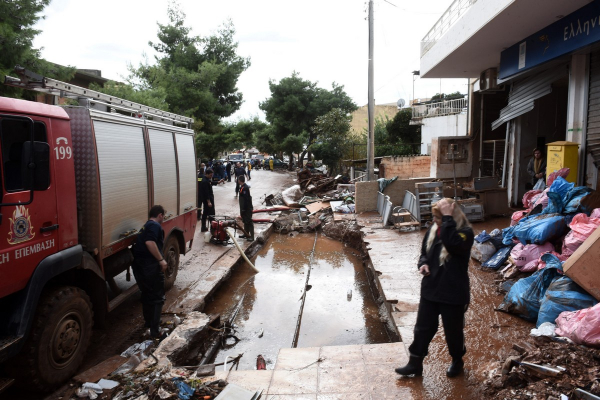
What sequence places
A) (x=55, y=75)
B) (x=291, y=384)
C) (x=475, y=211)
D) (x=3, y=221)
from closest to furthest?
(x=3, y=221) < (x=291, y=384) < (x=55, y=75) < (x=475, y=211)

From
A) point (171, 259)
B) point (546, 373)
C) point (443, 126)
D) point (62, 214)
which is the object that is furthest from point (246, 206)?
point (443, 126)

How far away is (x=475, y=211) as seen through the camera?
10.7 m

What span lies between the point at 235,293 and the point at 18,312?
466cm

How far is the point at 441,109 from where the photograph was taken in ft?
86.4

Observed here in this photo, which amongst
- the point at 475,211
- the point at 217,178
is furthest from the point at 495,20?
the point at 217,178

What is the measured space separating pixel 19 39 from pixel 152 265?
6620 millimetres

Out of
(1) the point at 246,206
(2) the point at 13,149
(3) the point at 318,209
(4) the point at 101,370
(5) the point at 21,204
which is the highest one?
(2) the point at 13,149

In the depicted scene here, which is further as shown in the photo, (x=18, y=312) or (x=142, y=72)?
(x=142, y=72)

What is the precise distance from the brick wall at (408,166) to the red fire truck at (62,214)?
49.4 ft

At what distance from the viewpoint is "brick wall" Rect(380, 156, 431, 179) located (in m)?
19.8

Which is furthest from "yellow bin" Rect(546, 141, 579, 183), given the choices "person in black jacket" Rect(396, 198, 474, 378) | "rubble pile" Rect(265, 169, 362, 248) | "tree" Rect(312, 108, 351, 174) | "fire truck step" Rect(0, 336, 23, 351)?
"tree" Rect(312, 108, 351, 174)

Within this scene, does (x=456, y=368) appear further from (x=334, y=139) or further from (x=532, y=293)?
(x=334, y=139)

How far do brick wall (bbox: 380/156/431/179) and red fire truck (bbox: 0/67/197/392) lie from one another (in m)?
15.0

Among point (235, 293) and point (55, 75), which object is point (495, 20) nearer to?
point (235, 293)
